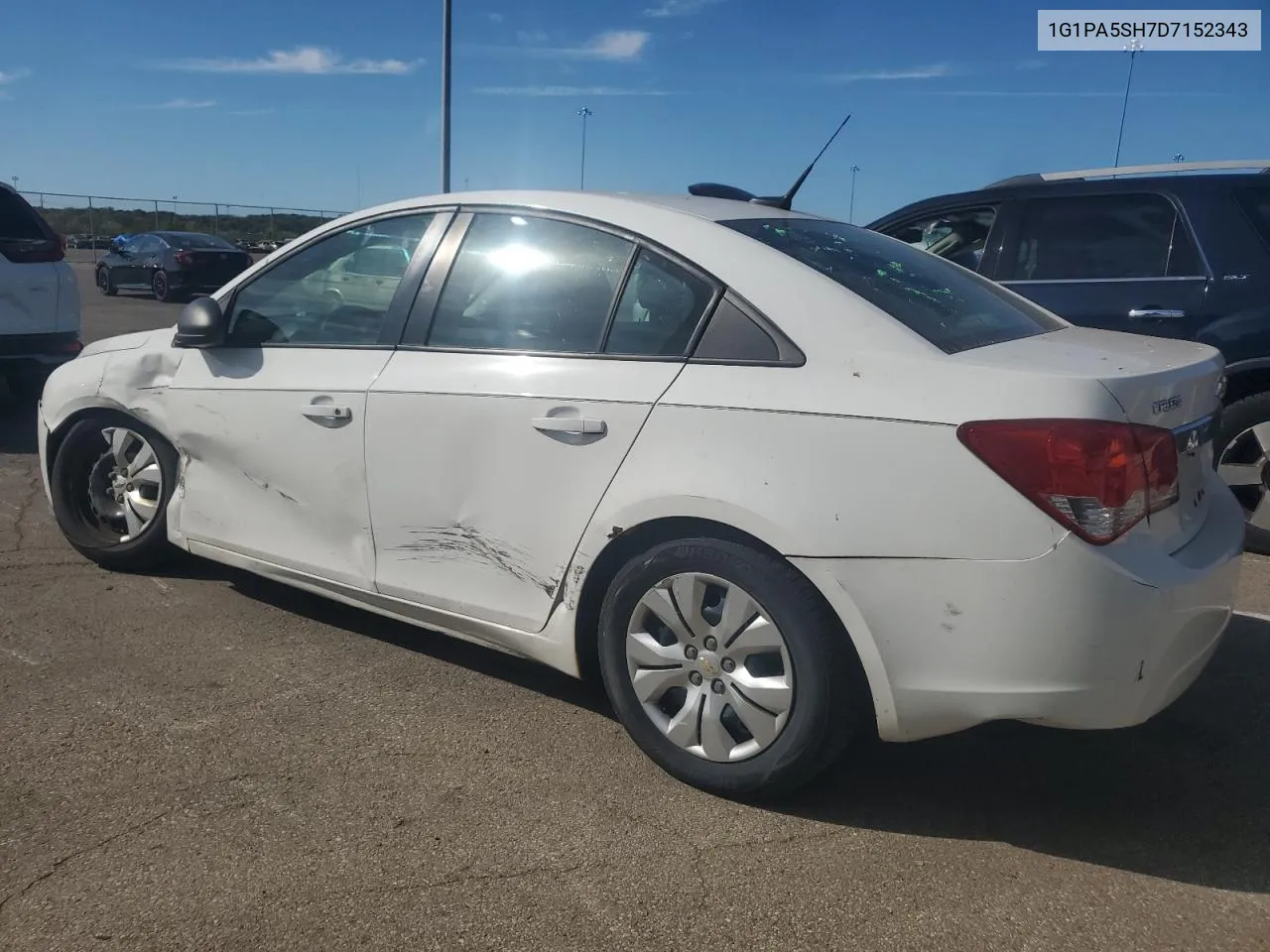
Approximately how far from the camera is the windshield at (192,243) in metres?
22.7

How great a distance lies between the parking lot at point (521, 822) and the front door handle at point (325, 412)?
0.85 m

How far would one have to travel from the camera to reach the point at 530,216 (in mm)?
3650

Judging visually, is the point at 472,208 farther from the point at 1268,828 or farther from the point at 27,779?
the point at 1268,828

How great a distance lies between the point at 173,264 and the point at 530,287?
20817 millimetres

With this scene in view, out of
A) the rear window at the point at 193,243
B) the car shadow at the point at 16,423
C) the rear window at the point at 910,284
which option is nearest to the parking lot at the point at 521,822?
the rear window at the point at 910,284

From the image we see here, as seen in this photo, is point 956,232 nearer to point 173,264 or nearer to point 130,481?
point 130,481

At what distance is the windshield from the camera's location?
22.7 m

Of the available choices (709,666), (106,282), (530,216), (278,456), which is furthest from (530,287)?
(106,282)

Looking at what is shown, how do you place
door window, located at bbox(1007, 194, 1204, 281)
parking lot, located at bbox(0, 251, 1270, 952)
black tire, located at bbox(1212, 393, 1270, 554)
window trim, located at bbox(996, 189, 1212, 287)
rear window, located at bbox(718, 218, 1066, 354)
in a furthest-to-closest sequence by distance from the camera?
door window, located at bbox(1007, 194, 1204, 281), window trim, located at bbox(996, 189, 1212, 287), black tire, located at bbox(1212, 393, 1270, 554), rear window, located at bbox(718, 218, 1066, 354), parking lot, located at bbox(0, 251, 1270, 952)

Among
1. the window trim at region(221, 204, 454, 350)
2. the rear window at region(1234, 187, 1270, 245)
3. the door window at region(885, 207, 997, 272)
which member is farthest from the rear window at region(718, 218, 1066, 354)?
the door window at region(885, 207, 997, 272)

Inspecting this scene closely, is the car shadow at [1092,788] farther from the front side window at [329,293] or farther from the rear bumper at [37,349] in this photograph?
the rear bumper at [37,349]

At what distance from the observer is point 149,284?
2292cm

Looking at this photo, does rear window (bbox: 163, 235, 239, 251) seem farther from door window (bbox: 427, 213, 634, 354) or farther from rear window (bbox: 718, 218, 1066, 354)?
rear window (bbox: 718, 218, 1066, 354)

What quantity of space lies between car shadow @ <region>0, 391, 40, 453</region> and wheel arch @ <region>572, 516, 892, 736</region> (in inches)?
227
